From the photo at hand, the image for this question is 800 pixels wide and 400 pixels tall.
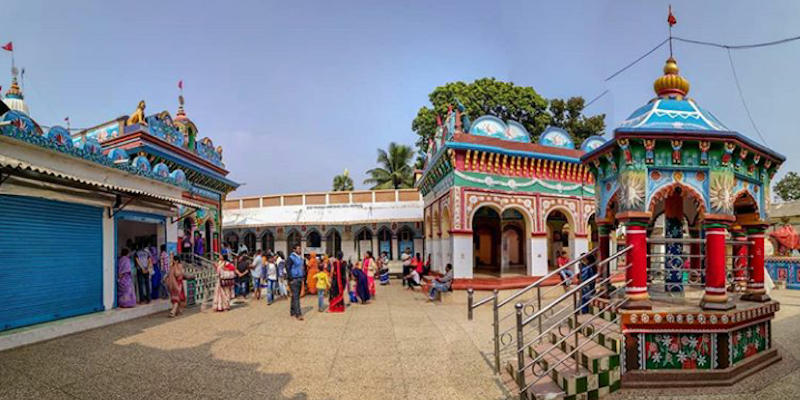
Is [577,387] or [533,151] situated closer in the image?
[577,387]

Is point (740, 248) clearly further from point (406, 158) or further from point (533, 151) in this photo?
point (406, 158)

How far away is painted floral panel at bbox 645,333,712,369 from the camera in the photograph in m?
5.04

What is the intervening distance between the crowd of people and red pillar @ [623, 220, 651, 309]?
9138 mm

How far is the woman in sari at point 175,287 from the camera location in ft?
31.0

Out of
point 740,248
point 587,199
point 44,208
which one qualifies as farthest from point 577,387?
point 587,199

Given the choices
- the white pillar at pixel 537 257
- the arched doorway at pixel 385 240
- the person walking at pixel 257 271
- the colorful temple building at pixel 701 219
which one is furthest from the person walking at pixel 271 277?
the arched doorway at pixel 385 240

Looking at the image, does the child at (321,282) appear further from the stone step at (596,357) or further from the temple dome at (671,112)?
the temple dome at (671,112)

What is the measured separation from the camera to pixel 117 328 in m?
8.06

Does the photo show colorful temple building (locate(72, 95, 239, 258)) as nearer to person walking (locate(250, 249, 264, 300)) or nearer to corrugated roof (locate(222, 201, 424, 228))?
person walking (locate(250, 249, 264, 300))

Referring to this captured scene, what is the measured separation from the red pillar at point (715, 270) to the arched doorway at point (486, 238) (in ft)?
41.8

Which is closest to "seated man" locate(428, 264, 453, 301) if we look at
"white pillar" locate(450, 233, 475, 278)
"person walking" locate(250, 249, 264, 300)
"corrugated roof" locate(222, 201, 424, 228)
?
"white pillar" locate(450, 233, 475, 278)

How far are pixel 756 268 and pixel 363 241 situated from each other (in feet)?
61.5

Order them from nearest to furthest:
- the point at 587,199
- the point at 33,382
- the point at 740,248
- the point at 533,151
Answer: the point at 33,382, the point at 740,248, the point at 533,151, the point at 587,199

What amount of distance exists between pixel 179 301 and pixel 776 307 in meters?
11.2
